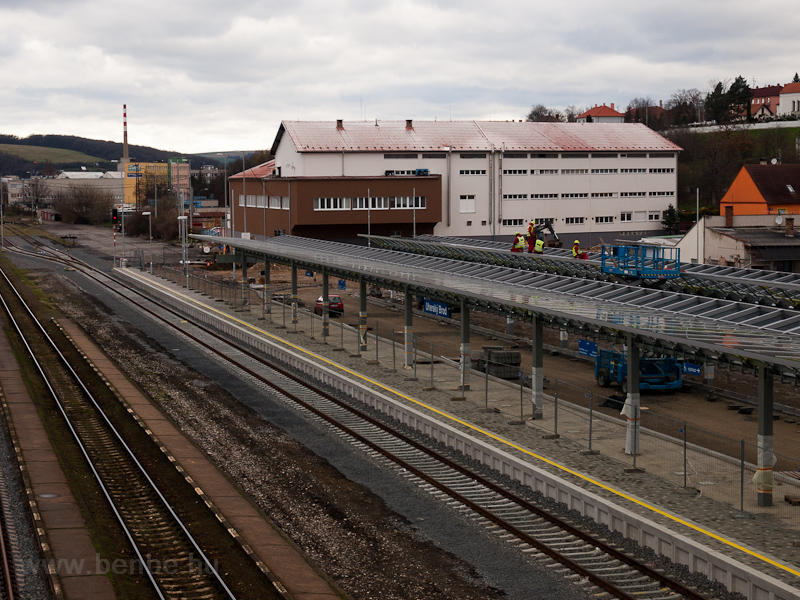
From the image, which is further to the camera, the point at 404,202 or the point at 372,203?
the point at 404,202

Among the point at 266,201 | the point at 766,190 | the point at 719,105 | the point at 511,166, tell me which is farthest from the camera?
the point at 719,105

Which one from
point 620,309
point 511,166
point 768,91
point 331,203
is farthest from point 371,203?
point 768,91

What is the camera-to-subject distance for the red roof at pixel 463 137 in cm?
7306

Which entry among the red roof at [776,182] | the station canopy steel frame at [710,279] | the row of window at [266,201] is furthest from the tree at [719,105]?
the station canopy steel frame at [710,279]

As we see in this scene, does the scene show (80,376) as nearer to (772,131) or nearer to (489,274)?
(489,274)

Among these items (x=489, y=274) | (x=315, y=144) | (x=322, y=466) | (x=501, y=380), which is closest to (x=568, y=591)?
(x=322, y=466)

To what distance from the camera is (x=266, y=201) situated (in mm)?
75062

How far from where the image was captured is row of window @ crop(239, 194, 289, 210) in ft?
235

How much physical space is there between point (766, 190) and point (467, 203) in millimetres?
23881

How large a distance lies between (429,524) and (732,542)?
5.52m

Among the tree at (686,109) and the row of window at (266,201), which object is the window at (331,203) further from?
the tree at (686,109)

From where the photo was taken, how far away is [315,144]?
71.7m

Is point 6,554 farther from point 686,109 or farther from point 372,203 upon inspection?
point 686,109

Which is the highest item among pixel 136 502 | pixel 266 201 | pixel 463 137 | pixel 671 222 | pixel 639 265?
pixel 463 137
